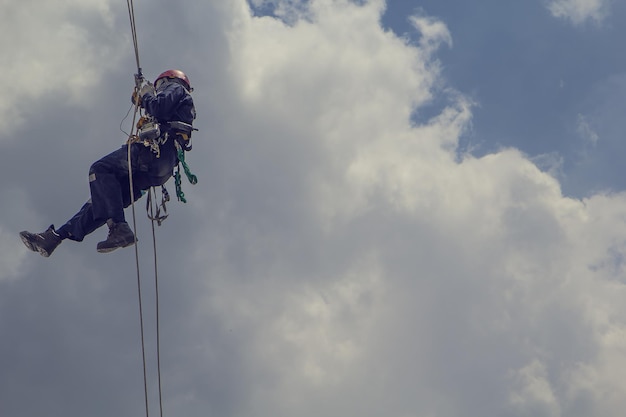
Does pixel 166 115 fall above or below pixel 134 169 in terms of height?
above

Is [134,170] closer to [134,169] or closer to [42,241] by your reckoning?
[134,169]

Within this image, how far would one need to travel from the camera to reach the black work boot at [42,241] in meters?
16.4

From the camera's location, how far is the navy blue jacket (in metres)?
16.8

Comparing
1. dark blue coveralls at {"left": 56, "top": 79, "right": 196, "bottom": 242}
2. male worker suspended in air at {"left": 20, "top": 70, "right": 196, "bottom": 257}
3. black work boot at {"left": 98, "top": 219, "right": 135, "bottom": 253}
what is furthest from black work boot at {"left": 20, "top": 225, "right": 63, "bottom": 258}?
black work boot at {"left": 98, "top": 219, "right": 135, "bottom": 253}

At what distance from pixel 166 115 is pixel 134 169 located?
1.09 meters

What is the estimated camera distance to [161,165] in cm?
1730

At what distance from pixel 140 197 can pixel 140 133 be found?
5.22 ft

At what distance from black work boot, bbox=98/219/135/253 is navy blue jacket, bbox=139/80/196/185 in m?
1.41

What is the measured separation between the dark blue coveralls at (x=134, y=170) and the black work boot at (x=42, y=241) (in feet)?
0.55

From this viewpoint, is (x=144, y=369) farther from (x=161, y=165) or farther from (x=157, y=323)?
(x=161, y=165)

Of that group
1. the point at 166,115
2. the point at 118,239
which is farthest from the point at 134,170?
the point at 118,239

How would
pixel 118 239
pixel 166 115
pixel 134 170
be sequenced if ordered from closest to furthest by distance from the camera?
pixel 118 239 < pixel 166 115 < pixel 134 170

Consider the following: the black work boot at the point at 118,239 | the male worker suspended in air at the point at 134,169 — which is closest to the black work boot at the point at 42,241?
the male worker suspended in air at the point at 134,169

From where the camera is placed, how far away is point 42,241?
16.5 m
